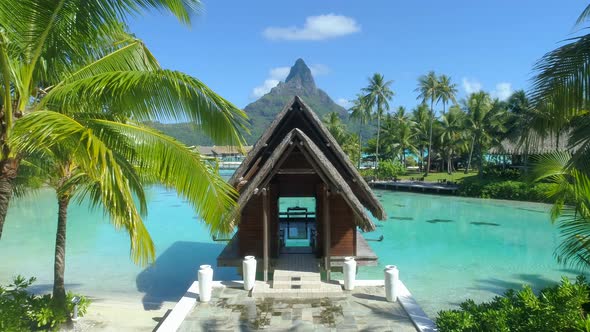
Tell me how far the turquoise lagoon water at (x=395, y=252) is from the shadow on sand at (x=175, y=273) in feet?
0.11

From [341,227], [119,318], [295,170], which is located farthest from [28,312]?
[341,227]

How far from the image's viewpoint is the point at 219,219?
14.7ft

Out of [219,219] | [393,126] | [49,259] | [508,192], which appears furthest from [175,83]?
[393,126]

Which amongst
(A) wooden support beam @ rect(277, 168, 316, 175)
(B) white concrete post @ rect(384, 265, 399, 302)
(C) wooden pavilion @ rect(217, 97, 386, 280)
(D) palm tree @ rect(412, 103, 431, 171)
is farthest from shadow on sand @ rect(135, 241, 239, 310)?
(D) palm tree @ rect(412, 103, 431, 171)

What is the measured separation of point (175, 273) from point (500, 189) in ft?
82.7

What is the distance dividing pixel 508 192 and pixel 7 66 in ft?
102

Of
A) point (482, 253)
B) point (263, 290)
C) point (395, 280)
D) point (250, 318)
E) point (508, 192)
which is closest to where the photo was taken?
point (250, 318)

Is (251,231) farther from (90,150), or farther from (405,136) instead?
(405,136)

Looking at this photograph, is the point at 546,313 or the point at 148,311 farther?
the point at 148,311

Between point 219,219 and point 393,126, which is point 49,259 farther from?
point 393,126

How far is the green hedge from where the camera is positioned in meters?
26.6

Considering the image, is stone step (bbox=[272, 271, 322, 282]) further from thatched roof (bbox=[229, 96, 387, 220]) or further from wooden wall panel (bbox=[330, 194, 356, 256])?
thatched roof (bbox=[229, 96, 387, 220])

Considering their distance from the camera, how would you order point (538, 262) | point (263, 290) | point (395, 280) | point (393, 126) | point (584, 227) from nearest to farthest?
1. point (584, 227)
2. point (395, 280)
3. point (263, 290)
4. point (538, 262)
5. point (393, 126)

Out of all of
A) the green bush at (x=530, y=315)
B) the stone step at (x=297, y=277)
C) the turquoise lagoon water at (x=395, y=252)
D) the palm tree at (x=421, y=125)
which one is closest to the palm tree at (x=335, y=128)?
the palm tree at (x=421, y=125)
